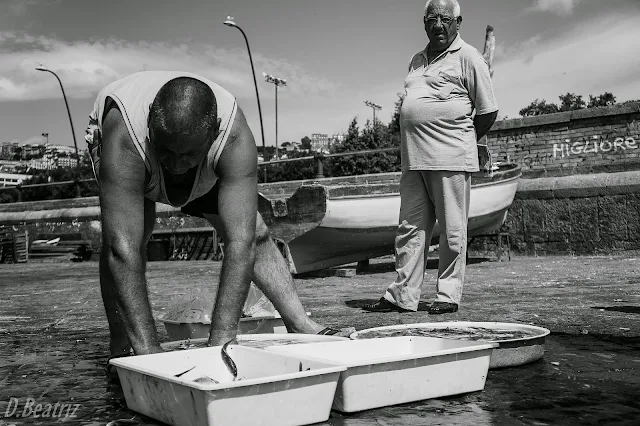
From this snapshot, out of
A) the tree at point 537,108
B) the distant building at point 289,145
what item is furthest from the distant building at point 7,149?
the tree at point 537,108

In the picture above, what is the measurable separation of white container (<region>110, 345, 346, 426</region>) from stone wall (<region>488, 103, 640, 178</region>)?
10.3 metres

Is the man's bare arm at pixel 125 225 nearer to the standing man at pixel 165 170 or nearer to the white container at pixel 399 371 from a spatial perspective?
the standing man at pixel 165 170

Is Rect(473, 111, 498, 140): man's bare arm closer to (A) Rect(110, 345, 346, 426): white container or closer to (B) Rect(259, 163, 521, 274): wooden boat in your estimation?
(A) Rect(110, 345, 346, 426): white container

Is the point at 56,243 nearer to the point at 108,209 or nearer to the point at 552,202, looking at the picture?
the point at 552,202

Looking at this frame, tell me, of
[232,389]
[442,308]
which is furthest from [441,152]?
[232,389]

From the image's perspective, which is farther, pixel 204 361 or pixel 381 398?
pixel 204 361

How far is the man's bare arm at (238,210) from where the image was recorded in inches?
107

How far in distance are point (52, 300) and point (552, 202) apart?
7.54 meters

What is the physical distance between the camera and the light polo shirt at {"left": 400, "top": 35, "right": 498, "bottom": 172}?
478 cm

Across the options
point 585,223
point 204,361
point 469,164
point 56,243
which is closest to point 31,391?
point 204,361

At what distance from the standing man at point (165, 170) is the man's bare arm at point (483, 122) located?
8.12ft

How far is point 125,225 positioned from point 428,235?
2.71 m

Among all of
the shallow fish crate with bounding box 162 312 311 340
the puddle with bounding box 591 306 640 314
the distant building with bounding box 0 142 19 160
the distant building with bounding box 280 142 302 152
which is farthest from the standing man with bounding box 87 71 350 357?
the distant building with bounding box 0 142 19 160

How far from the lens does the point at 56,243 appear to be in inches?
714
